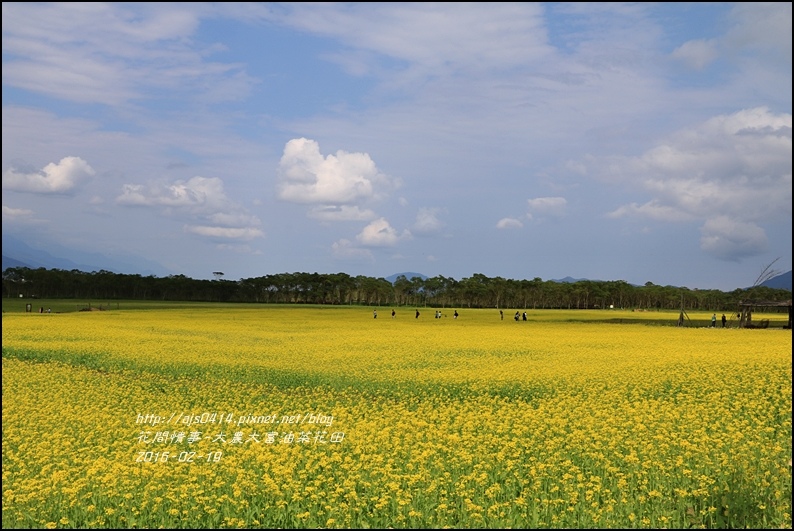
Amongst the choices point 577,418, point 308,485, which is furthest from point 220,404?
point 577,418

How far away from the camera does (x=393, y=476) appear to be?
11.0 metres

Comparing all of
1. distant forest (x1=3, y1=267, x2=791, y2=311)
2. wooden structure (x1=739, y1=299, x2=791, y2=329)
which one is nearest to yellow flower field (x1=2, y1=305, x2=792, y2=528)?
wooden structure (x1=739, y1=299, x2=791, y2=329)

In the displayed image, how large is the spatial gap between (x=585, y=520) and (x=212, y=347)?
94.8ft

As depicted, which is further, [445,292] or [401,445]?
[445,292]

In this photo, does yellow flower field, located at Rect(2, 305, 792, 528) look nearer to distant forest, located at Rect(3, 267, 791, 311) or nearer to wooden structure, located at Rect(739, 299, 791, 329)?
wooden structure, located at Rect(739, 299, 791, 329)

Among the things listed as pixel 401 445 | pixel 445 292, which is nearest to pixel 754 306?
pixel 401 445

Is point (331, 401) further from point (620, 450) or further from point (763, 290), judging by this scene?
point (763, 290)

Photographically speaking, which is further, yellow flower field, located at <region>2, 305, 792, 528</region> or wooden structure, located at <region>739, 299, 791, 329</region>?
wooden structure, located at <region>739, 299, 791, 329</region>

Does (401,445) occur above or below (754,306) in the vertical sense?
below

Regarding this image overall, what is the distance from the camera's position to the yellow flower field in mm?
10078

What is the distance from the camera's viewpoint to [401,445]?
13.7m

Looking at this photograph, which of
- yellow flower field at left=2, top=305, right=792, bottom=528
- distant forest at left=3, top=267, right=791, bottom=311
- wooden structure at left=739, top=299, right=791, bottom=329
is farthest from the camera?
distant forest at left=3, top=267, right=791, bottom=311

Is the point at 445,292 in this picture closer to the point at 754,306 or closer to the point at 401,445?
the point at 754,306

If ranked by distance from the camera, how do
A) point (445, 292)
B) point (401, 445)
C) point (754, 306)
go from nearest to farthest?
point (401, 445) → point (754, 306) → point (445, 292)
